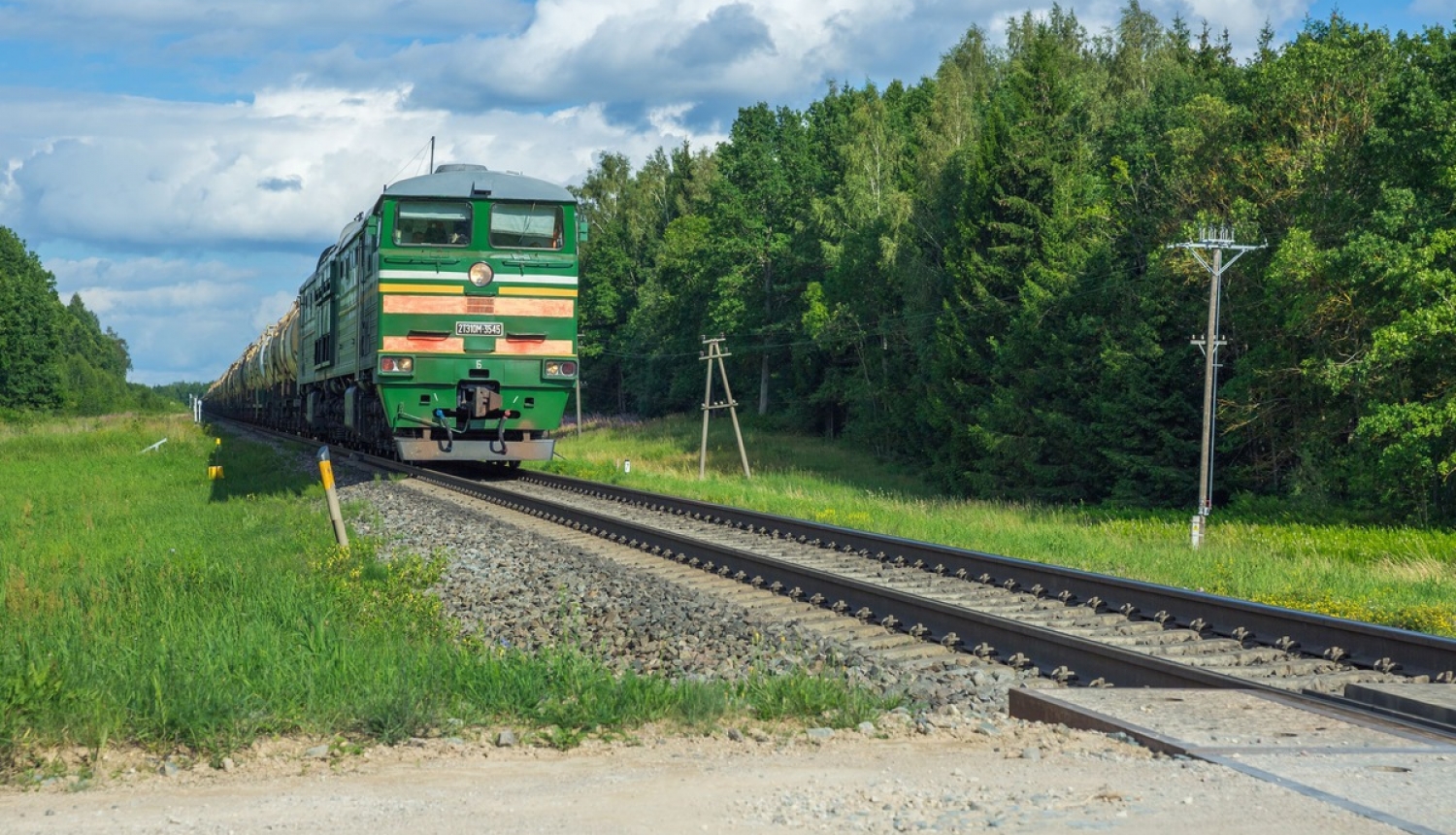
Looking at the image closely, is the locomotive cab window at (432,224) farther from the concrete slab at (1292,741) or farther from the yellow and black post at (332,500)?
the concrete slab at (1292,741)

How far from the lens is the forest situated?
85.7 feet

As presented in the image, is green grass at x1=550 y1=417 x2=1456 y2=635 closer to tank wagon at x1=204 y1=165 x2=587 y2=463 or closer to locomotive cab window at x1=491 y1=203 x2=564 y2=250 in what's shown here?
tank wagon at x1=204 y1=165 x2=587 y2=463

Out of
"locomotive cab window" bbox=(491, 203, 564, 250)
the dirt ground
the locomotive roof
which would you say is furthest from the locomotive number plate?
the dirt ground

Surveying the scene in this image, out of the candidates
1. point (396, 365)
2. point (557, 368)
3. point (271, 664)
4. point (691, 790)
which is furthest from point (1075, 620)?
point (396, 365)

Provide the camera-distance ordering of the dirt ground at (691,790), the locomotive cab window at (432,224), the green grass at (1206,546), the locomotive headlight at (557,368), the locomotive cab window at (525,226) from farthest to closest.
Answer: the locomotive headlight at (557,368) → the locomotive cab window at (525,226) → the locomotive cab window at (432,224) → the green grass at (1206,546) → the dirt ground at (691,790)

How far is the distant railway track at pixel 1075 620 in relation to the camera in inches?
294

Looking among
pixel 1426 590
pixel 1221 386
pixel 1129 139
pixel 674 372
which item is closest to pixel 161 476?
pixel 1426 590

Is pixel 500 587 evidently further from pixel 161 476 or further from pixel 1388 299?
pixel 1388 299

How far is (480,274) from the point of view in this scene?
20.3 m

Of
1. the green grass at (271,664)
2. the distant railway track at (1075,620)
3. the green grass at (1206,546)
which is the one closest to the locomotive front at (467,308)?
the green grass at (1206,546)

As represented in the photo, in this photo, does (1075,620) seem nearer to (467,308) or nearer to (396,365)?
(467,308)

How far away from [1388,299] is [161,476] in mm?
23564

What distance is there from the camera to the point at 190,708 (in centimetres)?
579

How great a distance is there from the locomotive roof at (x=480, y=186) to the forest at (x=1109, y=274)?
14600 millimetres
